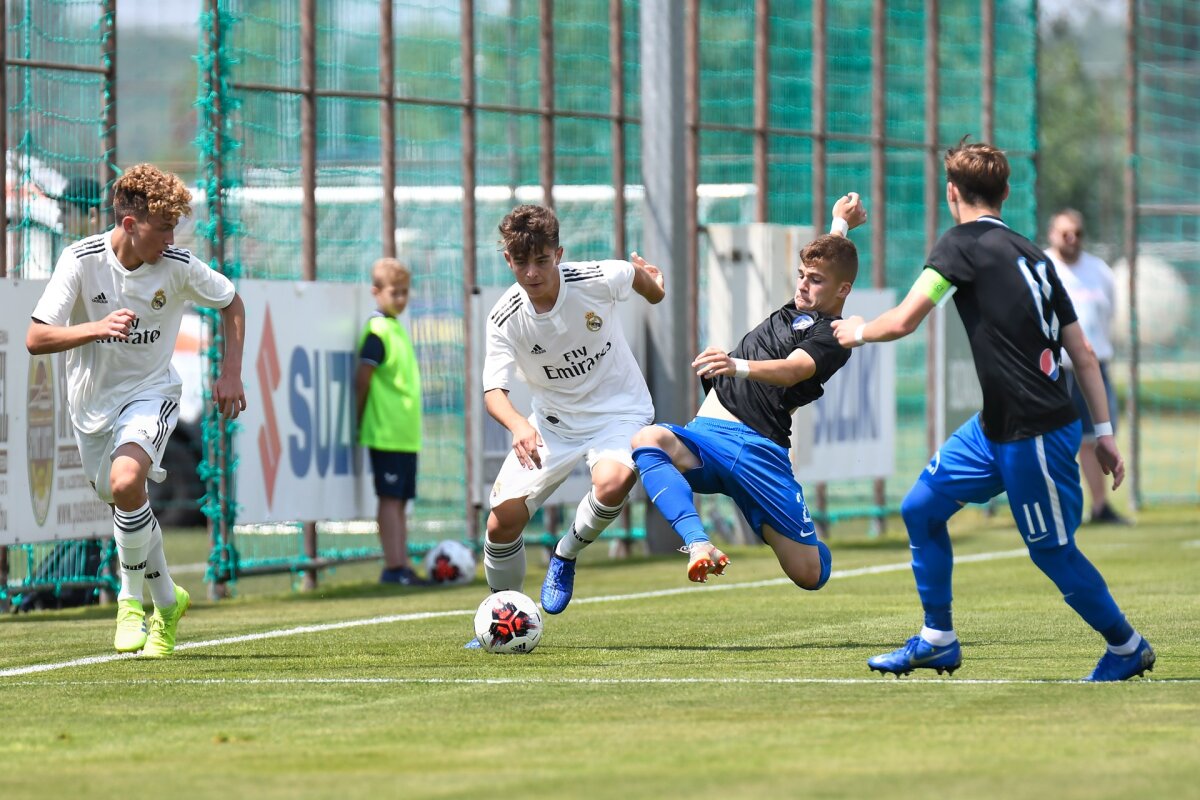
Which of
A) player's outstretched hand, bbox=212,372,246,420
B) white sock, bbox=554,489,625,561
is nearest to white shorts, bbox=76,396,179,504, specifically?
player's outstretched hand, bbox=212,372,246,420

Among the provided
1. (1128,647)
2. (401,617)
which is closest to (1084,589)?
(1128,647)

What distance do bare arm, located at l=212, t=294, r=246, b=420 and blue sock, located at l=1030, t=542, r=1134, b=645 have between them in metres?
3.32

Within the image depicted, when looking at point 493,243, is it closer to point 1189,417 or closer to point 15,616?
point 15,616

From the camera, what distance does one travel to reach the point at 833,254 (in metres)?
8.52

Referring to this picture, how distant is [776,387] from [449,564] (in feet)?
14.7

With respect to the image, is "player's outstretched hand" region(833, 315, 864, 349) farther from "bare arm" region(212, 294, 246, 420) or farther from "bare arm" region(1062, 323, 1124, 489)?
"bare arm" region(212, 294, 246, 420)

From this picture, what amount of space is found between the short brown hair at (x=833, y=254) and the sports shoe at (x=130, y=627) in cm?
305

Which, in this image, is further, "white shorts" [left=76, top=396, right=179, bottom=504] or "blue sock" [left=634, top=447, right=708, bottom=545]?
"white shorts" [left=76, top=396, right=179, bottom=504]

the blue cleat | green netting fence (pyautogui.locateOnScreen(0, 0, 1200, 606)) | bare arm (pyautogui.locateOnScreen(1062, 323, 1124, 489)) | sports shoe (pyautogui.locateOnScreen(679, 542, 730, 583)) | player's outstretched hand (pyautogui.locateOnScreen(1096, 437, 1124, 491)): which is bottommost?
the blue cleat

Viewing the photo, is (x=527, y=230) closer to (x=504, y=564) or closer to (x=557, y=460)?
(x=557, y=460)

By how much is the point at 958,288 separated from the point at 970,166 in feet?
1.38

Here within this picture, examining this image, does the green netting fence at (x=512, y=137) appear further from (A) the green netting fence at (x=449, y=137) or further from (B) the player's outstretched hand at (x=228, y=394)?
(B) the player's outstretched hand at (x=228, y=394)

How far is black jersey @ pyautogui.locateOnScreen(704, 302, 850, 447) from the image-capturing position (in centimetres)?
859

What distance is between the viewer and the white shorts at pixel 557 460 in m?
8.90
